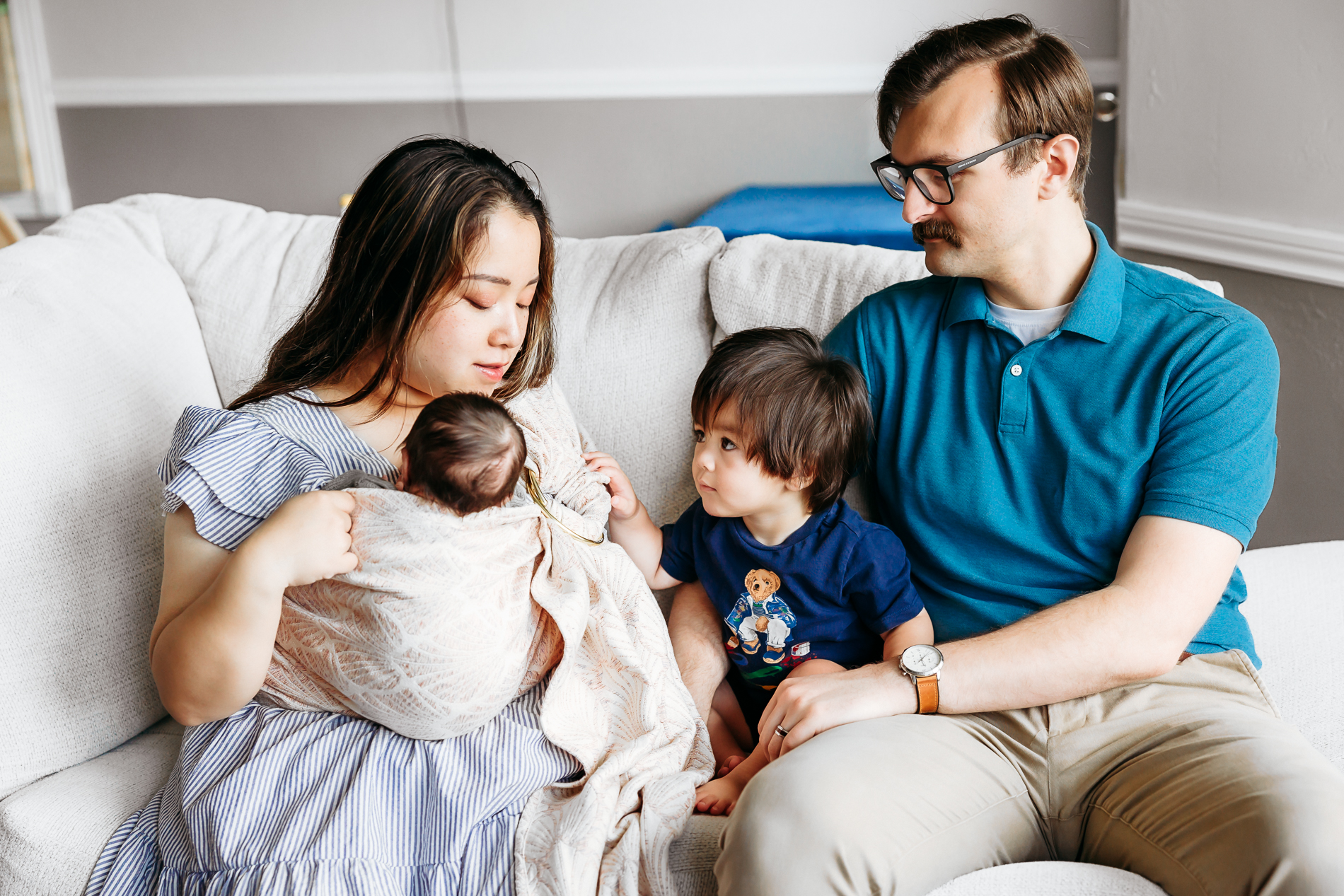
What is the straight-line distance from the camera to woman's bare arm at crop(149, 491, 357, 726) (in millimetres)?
977

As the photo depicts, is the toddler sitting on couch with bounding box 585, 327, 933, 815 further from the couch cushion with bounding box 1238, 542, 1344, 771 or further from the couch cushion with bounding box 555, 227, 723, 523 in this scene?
the couch cushion with bounding box 1238, 542, 1344, 771

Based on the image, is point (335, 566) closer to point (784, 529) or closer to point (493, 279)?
point (493, 279)

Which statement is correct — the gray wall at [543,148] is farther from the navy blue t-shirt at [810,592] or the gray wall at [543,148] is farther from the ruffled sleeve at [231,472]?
the ruffled sleeve at [231,472]

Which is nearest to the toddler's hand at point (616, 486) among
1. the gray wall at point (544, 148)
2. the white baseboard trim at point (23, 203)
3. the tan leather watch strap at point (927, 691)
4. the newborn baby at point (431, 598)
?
the newborn baby at point (431, 598)

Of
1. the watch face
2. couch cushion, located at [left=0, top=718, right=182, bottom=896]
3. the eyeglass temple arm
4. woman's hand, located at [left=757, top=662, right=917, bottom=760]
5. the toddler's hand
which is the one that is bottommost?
couch cushion, located at [left=0, top=718, right=182, bottom=896]

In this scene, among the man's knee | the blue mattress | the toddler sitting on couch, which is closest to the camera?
the man's knee

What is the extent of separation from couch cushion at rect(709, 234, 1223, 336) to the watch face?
1.81 feet

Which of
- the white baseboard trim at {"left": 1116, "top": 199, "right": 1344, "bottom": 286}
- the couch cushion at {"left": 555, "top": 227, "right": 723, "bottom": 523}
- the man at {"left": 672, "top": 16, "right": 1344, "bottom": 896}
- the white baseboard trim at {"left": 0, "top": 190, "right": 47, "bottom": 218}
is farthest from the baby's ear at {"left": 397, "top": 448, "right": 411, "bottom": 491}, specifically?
the white baseboard trim at {"left": 0, "top": 190, "right": 47, "bottom": 218}

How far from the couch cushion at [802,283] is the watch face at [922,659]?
0.55m

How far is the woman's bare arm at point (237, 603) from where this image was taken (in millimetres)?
977

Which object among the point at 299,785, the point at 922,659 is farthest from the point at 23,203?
the point at 922,659

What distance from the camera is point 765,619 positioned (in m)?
1.35

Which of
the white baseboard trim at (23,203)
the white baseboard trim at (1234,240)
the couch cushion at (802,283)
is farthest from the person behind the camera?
the white baseboard trim at (23,203)

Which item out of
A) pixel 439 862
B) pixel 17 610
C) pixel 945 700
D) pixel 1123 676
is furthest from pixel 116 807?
pixel 1123 676
